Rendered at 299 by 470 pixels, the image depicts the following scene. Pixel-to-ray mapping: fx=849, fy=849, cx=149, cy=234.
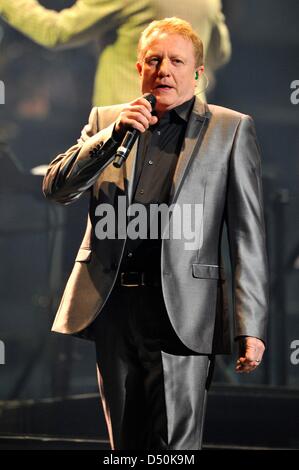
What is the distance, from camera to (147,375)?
1.66 meters

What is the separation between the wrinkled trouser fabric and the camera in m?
1.62

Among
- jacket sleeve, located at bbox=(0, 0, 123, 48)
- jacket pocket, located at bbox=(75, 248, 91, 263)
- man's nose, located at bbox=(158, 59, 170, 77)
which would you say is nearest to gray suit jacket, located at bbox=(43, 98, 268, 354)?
jacket pocket, located at bbox=(75, 248, 91, 263)

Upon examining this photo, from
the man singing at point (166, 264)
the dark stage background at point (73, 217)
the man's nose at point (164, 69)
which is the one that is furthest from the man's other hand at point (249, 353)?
the dark stage background at point (73, 217)

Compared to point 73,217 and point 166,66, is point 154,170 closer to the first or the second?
point 166,66

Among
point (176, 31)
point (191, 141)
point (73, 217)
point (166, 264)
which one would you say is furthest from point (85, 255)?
point (73, 217)

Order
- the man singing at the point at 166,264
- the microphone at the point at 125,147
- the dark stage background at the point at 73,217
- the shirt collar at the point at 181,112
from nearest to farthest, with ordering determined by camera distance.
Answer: the microphone at the point at 125,147 < the man singing at the point at 166,264 < the shirt collar at the point at 181,112 < the dark stage background at the point at 73,217

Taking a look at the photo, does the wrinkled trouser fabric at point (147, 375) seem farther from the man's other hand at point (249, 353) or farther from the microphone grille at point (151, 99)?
the microphone grille at point (151, 99)

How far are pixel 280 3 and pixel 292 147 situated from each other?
0.51 metres

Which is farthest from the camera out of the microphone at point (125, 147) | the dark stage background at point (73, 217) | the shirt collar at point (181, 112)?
the dark stage background at point (73, 217)

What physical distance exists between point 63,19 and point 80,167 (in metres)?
1.60

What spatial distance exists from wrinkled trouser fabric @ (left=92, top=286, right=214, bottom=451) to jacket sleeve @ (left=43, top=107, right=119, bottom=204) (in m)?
0.22

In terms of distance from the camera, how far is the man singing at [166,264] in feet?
5.36

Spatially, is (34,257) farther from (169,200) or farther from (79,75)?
(169,200)

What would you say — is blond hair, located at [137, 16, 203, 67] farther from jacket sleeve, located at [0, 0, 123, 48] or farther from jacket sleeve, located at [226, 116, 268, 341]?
jacket sleeve, located at [0, 0, 123, 48]
